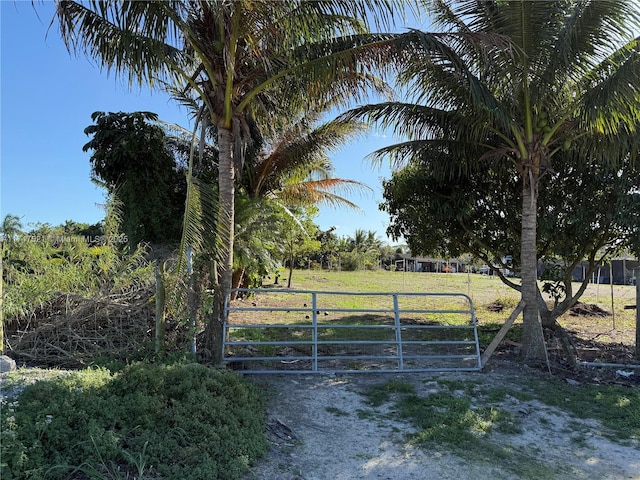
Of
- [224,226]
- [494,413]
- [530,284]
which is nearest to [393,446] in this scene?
[494,413]

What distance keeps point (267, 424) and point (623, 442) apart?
369 centimetres

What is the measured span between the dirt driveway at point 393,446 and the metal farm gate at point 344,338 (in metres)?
0.73

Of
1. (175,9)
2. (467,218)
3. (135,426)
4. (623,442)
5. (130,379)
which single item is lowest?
(623,442)

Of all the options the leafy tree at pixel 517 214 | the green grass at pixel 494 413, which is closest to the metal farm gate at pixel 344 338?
the green grass at pixel 494 413

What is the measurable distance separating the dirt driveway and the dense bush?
1.27 ft

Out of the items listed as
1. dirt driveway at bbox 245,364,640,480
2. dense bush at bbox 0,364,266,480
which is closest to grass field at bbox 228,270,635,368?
dirt driveway at bbox 245,364,640,480

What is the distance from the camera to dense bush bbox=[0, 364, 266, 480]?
2.86 m

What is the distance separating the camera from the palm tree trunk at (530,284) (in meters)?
7.24

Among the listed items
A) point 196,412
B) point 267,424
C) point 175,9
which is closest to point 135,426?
point 196,412

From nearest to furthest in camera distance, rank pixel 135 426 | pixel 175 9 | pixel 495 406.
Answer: pixel 135 426 < pixel 495 406 < pixel 175 9

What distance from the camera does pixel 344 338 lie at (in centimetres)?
921

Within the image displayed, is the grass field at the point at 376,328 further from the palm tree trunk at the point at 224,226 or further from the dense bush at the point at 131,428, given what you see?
the dense bush at the point at 131,428

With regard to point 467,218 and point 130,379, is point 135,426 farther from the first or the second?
point 467,218

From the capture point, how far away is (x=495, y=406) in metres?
5.11
